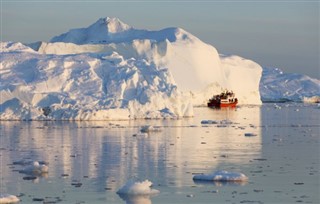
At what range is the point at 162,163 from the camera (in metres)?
13.8

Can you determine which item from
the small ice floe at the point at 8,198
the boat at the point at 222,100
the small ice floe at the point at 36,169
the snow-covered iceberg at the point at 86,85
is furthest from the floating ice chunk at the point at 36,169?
the boat at the point at 222,100

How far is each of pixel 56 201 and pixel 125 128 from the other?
15723mm

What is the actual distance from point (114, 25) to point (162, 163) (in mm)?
44152

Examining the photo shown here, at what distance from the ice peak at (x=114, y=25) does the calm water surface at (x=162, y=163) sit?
33754 millimetres

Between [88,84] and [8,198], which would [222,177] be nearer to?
[8,198]

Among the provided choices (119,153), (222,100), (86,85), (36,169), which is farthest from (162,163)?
(222,100)

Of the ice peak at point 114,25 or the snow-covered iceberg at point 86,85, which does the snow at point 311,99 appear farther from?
the snow-covered iceberg at point 86,85

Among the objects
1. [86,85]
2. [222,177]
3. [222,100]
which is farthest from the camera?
[222,100]

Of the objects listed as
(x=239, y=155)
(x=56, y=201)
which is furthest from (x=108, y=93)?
(x=56, y=201)

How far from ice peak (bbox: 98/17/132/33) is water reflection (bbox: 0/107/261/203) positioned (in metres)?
32.4

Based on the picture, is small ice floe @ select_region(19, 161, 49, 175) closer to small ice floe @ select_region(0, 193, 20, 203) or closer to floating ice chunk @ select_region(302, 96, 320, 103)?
small ice floe @ select_region(0, 193, 20, 203)

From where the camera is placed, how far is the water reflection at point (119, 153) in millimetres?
11609

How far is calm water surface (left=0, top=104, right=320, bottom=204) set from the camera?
10000 mm

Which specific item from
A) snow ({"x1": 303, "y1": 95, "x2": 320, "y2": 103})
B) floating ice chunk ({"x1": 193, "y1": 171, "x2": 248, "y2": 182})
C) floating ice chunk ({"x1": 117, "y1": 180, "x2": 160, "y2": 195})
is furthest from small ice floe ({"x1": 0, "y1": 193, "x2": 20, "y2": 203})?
snow ({"x1": 303, "y1": 95, "x2": 320, "y2": 103})
